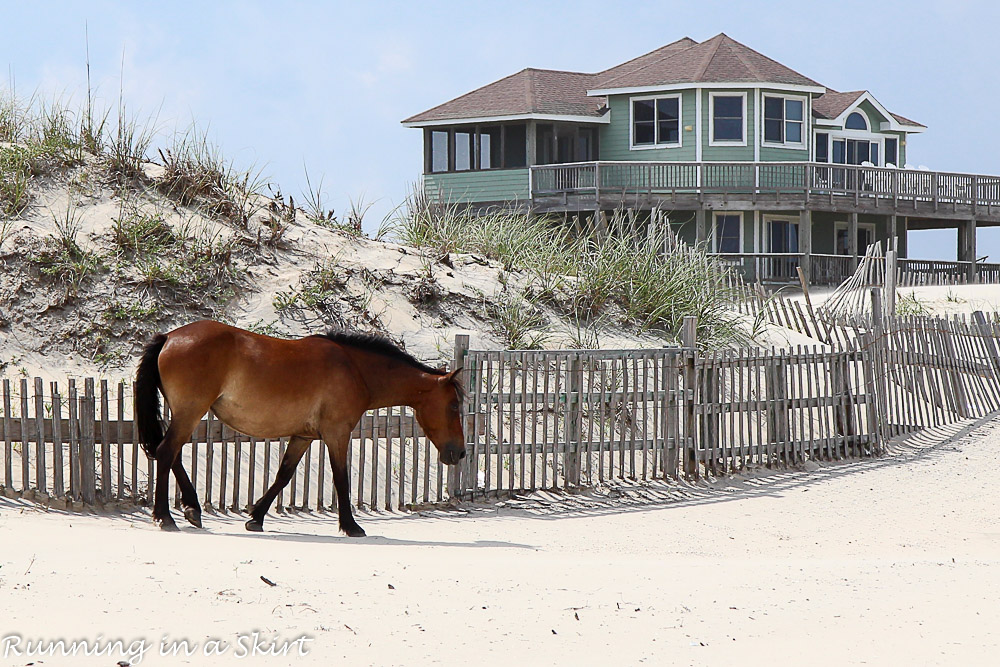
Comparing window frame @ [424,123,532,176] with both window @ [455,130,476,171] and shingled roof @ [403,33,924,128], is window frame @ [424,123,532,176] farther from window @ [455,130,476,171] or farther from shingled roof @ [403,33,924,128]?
shingled roof @ [403,33,924,128]

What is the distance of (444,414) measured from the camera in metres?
9.41

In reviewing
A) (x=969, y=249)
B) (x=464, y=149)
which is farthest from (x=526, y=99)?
(x=969, y=249)

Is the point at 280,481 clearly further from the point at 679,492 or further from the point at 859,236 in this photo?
the point at 859,236

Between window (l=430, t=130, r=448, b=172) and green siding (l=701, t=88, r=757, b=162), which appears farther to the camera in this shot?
window (l=430, t=130, r=448, b=172)

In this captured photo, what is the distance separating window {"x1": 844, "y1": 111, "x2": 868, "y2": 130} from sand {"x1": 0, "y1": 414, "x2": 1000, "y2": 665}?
3172 centimetres

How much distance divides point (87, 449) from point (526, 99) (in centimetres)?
2837

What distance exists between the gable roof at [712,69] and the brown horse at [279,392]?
27292 millimetres

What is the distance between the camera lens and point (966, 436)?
651 inches

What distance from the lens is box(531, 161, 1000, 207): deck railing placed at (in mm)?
32156

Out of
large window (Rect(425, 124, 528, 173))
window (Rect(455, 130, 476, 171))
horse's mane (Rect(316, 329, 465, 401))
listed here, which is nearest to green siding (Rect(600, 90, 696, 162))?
large window (Rect(425, 124, 528, 173))

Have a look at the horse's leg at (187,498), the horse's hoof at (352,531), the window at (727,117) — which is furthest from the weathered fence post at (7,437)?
the window at (727,117)

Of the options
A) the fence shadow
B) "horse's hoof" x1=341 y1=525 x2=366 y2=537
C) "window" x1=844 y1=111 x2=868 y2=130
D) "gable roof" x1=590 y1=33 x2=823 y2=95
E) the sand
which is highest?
"gable roof" x1=590 y1=33 x2=823 y2=95

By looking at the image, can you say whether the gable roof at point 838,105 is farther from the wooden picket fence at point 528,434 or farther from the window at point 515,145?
the wooden picket fence at point 528,434

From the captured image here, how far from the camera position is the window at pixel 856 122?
39.8 m
